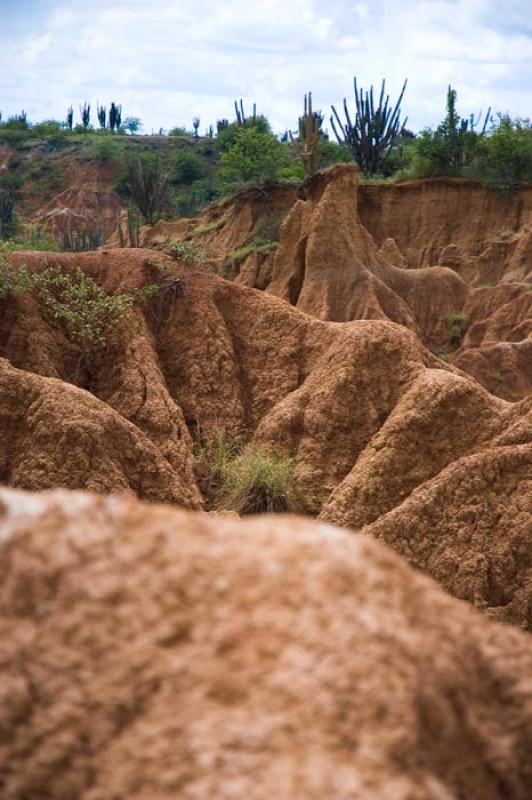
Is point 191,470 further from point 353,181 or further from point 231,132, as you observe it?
point 231,132

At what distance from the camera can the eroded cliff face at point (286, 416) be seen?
8.42 m

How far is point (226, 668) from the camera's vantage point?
1.83m

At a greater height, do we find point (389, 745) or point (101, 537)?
point (101, 537)

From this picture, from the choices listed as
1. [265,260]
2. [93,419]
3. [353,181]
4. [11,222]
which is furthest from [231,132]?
[93,419]

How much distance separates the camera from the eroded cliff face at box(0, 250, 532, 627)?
842cm

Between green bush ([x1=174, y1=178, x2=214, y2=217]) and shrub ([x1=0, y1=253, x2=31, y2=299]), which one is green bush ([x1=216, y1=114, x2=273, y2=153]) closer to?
green bush ([x1=174, y1=178, x2=214, y2=217])

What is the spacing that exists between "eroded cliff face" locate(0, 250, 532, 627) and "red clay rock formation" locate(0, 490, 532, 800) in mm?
6141

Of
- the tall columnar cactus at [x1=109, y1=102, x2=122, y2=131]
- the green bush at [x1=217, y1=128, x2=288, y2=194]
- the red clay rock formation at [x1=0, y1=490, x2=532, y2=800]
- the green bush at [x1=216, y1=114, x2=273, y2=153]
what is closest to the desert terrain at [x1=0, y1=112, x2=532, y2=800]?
the red clay rock formation at [x1=0, y1=490, x2=532, y2=800]

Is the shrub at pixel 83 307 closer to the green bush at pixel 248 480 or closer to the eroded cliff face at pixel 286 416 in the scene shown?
the eroded cliff face at pixel 286 416

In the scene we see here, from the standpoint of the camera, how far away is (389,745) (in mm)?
1743


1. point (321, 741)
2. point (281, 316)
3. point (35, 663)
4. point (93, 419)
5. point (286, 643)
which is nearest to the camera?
point (321, 741)

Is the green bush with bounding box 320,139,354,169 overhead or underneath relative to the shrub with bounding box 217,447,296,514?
overhead

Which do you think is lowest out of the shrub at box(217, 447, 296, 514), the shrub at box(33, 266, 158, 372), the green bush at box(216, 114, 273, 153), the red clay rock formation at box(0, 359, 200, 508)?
the shrub at box(217, 447, 296, 514)

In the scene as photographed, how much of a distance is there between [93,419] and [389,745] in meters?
9.03
